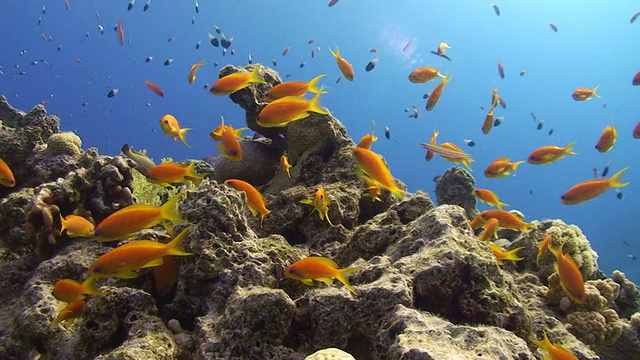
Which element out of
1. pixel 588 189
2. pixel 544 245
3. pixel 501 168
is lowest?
pixel 544 245

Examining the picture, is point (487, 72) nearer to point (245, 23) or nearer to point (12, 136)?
point (245, 23)

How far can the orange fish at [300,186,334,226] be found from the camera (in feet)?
15.7

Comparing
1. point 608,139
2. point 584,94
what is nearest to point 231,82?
point 608,139

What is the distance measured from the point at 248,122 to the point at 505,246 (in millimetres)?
4874

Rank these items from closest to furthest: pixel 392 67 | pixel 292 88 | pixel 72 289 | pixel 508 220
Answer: pixel 72 289 < pixel 292 88 < pixel 508 220 < pixel 392 67

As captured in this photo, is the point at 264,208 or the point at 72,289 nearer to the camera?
the point at 72,289

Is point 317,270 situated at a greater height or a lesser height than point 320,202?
lesser

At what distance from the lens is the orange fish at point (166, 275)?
3790mm

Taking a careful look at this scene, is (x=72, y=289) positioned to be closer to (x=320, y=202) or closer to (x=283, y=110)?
(x=320, y=202)

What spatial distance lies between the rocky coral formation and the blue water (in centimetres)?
7082

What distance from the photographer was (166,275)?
3.79 m

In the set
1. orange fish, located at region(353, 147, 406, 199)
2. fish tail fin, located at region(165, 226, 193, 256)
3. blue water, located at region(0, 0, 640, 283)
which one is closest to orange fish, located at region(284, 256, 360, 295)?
fish tail fin, located at region(165, 226, 193, 256)

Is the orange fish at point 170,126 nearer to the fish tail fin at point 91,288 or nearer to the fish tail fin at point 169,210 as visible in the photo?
the fish tail fin at point 169,210

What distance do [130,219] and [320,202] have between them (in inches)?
83.3
